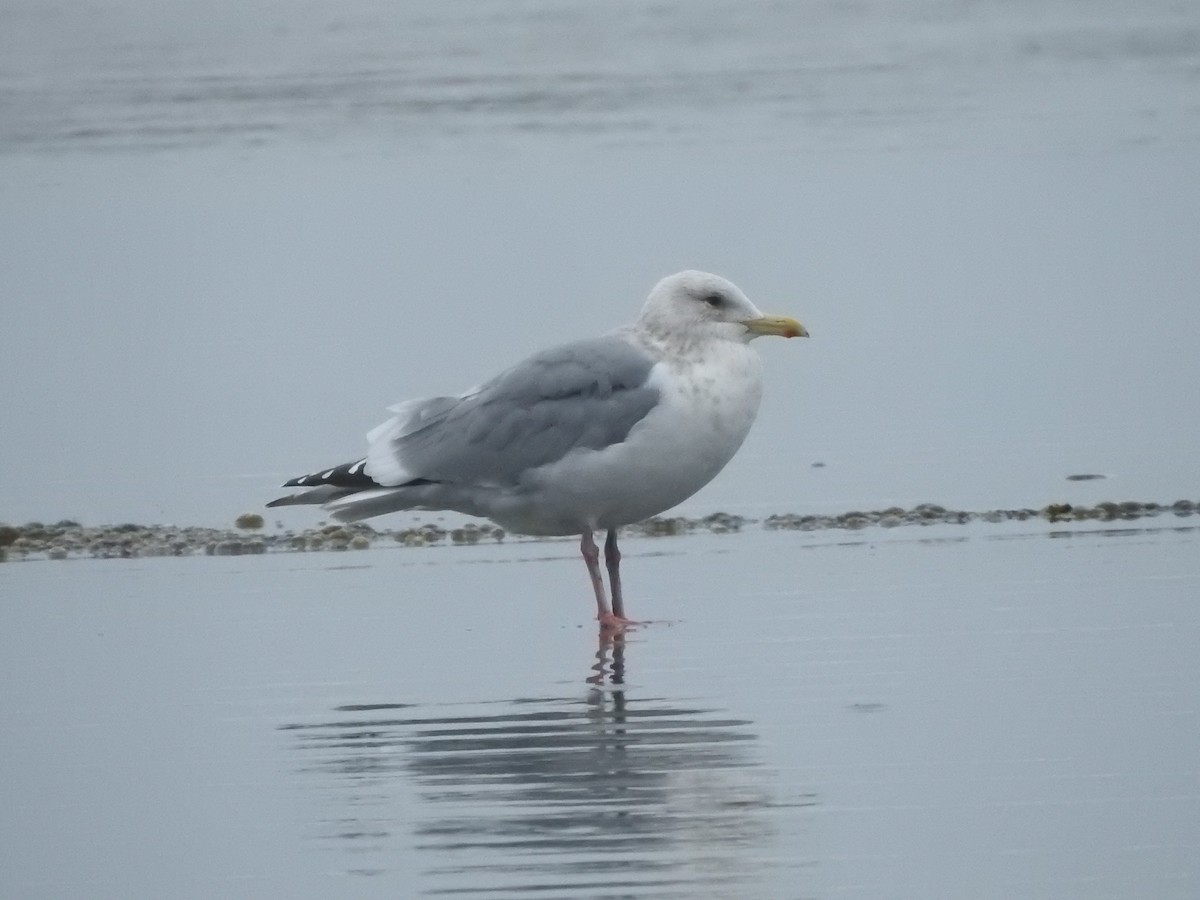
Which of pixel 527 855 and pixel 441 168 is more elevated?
pixel 441 168

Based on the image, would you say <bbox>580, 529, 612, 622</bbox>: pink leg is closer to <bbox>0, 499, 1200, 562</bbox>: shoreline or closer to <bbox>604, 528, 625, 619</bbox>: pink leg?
<bbox>604, 528, 625, 619</bbox>: pink leg

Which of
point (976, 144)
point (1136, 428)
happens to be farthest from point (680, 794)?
point (976, 144)

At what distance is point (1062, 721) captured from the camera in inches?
255

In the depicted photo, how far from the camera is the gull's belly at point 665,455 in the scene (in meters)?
8.34

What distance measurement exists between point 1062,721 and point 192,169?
1846cm

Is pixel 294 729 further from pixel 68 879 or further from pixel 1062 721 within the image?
pixel 1062 721

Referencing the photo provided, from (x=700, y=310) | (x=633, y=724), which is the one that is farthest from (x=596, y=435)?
(x=633, y=724)

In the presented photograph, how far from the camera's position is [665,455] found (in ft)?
27.3

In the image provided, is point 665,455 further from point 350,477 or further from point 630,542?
point 630,542

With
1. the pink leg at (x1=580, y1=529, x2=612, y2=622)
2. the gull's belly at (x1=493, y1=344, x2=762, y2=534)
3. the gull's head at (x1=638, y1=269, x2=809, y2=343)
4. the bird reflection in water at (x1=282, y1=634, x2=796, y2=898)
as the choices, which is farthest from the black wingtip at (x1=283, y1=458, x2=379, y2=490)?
the bird reflection in water at (x1=282, y1=634, x2=796, y2=898)

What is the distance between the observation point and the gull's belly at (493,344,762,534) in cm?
834

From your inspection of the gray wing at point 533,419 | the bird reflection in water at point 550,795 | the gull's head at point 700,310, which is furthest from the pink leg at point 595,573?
the bird reflection in water at point 550,795

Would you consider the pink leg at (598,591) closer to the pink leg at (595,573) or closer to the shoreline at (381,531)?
the pink leg at (595,573)

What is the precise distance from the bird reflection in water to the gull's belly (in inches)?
46.8
